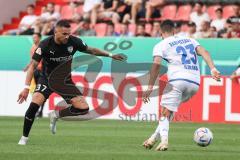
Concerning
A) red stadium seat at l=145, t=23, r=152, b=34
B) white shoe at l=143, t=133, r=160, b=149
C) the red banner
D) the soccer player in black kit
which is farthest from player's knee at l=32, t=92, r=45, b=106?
red stadium seat at l=145, t=23, r=152, b=34

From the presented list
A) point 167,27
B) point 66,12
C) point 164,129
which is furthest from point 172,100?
point 66,12

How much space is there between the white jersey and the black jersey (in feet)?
5.96

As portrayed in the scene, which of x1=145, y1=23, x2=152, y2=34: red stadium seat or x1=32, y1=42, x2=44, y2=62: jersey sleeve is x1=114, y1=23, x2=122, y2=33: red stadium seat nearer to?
x1=145, y1=23, x2=152, y2=34: red stadium seat

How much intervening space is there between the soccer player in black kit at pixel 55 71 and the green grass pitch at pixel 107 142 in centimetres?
59

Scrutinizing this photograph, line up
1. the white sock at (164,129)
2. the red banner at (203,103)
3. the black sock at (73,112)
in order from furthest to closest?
the red banner at (203,103), the black sock at (73,112), the white sock at (164,129)

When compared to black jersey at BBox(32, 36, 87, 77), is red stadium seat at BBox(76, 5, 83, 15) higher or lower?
higher

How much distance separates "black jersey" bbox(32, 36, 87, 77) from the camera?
1323 cm

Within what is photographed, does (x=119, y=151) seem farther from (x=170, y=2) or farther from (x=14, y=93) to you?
(x=170, y=2)

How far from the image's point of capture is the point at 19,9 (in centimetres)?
2950

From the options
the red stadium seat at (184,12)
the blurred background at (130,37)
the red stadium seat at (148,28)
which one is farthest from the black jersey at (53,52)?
the red stadium seat at (184,12)

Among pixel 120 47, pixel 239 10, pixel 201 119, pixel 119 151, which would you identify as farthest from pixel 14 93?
pixel 119 151

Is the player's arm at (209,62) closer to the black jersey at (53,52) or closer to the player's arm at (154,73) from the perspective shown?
the player's arm at (154,73)

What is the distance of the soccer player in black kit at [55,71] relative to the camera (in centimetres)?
1318

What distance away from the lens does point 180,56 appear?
40.9 feet
